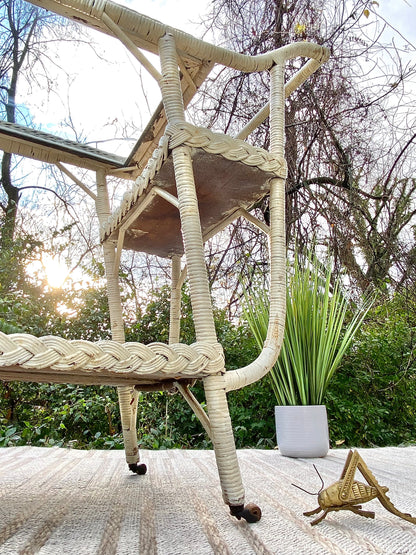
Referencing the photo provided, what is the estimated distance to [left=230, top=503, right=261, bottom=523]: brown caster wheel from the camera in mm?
738

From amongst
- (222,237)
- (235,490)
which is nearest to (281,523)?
(235,490)

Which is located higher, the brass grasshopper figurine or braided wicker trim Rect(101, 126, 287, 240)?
braided wicker trim Rect(101, 126, 287, 240)

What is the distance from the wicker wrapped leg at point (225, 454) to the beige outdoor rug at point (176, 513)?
0.08 feet

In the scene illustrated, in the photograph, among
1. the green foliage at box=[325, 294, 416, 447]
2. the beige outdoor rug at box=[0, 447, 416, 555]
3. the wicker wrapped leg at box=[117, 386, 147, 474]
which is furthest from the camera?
the green foliage at box=[325, 294, 416, 447]

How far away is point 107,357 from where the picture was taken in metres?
0.73

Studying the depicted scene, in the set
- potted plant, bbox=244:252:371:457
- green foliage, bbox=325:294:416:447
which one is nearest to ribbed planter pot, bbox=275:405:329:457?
potted plant, bbox=244:252:371:457

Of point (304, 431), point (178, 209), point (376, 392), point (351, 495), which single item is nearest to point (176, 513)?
point (351, 495)

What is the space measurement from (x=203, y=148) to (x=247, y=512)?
67cm

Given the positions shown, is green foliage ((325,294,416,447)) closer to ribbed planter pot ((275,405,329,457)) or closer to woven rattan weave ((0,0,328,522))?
ribbed planter pot ((275,405,329,457))

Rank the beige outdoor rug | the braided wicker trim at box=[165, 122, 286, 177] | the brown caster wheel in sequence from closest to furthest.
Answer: the beige outdoor rug → the brown caster wheel → the braided wicker trim at box=[165, 122, 286, 177]

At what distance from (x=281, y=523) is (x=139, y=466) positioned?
648 mm

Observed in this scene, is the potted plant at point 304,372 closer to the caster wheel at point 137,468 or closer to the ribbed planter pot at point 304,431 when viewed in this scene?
the ribbed planter pot at point 304,431

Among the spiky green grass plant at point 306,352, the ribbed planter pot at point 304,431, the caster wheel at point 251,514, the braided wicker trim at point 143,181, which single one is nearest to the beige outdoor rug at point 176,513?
the caster wheel at point 251,514

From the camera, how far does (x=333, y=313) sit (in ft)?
6.02
